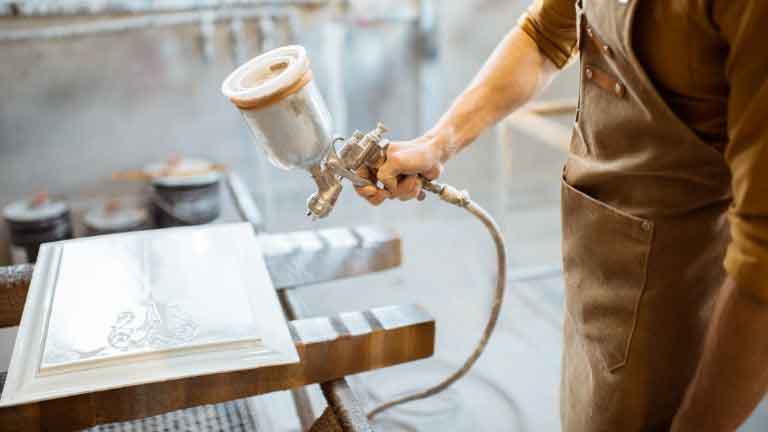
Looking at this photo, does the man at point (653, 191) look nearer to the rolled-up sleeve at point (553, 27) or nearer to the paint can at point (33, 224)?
the rolled-up sleeve at point (553, 27)

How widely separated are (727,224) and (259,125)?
2.50ft

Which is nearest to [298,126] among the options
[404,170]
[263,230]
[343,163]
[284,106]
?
[284,106]

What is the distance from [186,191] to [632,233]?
2.49 m

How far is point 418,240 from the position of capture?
379 cm

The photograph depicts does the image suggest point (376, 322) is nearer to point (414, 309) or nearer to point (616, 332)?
point (414, 309)

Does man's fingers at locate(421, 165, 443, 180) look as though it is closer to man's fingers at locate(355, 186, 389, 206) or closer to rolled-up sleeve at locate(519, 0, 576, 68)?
man's fingers at locate(355, 186, 389, 206)

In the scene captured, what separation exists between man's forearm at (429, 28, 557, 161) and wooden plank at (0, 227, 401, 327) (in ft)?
1.04

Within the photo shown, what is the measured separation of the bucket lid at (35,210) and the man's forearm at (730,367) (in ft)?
9.38

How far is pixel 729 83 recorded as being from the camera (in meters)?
0.88

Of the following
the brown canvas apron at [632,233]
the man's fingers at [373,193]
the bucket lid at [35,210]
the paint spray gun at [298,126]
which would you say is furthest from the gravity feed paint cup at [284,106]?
the bucket lid at [35,210]

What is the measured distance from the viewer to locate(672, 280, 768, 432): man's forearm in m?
0.85

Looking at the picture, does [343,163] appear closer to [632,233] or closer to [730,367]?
[632,233]

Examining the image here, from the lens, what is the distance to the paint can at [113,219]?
311cm

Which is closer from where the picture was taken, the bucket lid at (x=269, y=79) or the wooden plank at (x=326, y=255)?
the bucket lid at (x=269, y=79)
